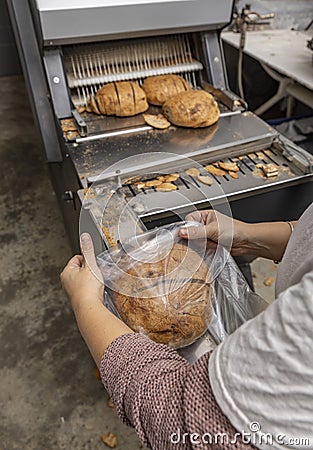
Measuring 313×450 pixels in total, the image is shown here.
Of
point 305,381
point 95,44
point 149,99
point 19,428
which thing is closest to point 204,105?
point 149,99

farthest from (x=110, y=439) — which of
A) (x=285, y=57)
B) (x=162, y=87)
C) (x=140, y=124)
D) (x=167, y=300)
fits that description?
(x=285, y=57)

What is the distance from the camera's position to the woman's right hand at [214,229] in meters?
0.89

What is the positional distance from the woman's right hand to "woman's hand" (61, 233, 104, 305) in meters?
0.21

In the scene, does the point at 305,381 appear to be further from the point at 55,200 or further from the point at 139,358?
the point at 55,200

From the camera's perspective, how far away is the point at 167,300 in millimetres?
785

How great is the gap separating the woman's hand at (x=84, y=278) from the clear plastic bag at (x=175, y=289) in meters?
0.03

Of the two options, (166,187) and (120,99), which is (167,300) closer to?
(166,187)

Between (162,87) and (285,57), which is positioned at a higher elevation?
(162,87)

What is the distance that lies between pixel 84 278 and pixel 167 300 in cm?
17

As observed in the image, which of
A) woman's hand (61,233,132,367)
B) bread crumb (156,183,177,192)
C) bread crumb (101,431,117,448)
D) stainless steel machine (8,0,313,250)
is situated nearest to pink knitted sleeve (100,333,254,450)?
woman's hand (61,233,132,367)

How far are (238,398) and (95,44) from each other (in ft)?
4.56

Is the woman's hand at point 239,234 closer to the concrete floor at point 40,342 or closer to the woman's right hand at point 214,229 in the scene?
the woman's right hand at point 214,229

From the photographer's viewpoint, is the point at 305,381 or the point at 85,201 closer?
the point at 305,381

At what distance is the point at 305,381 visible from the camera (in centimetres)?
41
